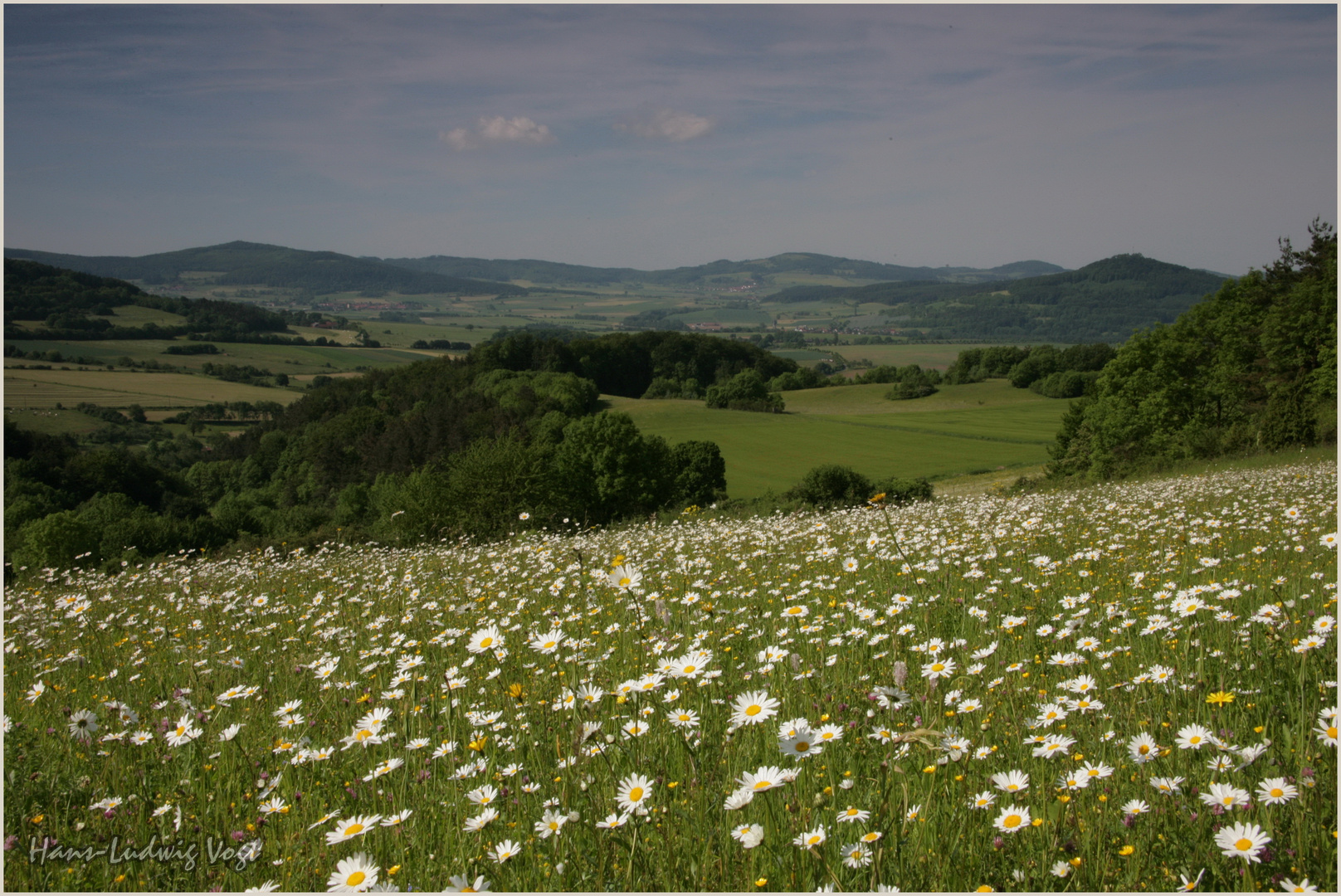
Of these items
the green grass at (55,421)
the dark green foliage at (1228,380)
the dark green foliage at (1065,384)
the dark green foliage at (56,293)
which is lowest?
the green grass at (55,421)

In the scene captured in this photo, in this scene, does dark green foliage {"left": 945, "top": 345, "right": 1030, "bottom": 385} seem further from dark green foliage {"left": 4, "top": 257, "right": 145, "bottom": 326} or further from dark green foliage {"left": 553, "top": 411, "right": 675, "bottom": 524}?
dark green foliage {"left": 4, "top": 257, "right": 145, "bottom": 326}

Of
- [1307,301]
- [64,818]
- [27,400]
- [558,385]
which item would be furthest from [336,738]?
[27,400]

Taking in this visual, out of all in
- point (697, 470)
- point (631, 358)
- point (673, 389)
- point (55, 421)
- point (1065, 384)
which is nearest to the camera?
point (697, 470)

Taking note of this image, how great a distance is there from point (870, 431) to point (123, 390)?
94.2 meters

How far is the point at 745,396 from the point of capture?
105938 mm

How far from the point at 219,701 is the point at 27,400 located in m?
108

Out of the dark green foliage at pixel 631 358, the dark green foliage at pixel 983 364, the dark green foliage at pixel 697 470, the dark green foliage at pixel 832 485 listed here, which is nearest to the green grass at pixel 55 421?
the dark green foliage at pixel 631 358

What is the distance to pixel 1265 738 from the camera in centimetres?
276

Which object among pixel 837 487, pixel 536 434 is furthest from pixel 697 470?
pixel 837 487

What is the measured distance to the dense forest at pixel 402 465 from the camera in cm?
2512

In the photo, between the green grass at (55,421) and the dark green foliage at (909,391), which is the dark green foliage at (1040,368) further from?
the green grass at (55,421)

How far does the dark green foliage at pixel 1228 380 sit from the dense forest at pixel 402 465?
889 inches

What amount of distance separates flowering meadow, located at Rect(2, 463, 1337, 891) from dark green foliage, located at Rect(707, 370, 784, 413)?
91.8m

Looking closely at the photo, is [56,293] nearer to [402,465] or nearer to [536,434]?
[402,465]
